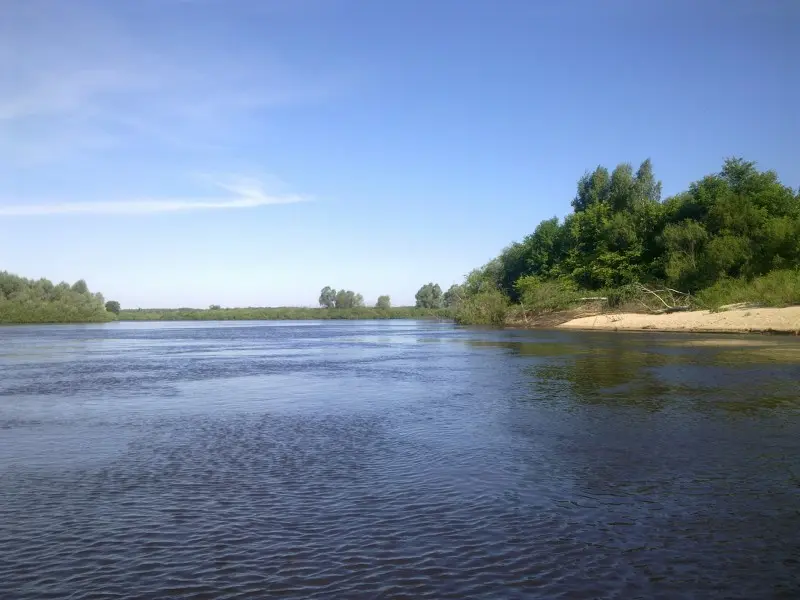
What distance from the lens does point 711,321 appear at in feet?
156

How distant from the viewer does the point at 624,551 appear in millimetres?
A: 6332

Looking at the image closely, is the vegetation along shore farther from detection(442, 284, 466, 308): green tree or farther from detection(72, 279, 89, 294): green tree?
detection(72, 279, 89, 294): green tree

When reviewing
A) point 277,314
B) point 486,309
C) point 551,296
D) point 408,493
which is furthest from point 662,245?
point 277,314

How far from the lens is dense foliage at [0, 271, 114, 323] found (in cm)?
10788

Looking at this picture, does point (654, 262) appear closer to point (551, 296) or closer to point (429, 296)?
point (551, 296)

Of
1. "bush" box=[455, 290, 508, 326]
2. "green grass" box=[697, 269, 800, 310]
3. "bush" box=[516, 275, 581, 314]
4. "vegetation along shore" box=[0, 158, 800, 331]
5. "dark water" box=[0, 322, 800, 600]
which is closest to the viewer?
"dark water" box=[0, 322, 800, 600]

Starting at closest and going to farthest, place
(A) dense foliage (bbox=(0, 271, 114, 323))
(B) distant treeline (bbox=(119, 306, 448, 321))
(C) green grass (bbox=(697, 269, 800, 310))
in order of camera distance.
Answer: (C) green grass (bbox=(697, 269, 800, 310)) < (A) dense foliage (bbox=(0, 271, 114, 323)) < (B) distant treeline (bbox=(119, 306, 448, 321))

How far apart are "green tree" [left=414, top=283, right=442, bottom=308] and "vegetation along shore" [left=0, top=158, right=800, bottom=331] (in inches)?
3024

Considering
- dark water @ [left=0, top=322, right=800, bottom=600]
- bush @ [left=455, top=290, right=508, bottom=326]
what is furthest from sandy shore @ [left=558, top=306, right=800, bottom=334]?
dark water @ [left=0, top=322, right=800, bottom=600]

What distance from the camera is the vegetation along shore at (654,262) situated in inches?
1948

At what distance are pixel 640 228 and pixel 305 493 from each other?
69.2m

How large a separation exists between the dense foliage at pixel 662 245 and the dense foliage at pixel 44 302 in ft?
239

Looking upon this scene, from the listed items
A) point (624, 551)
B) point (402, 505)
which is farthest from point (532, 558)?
point (402, 505)

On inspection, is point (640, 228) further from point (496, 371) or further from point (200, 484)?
point (200, 484)
